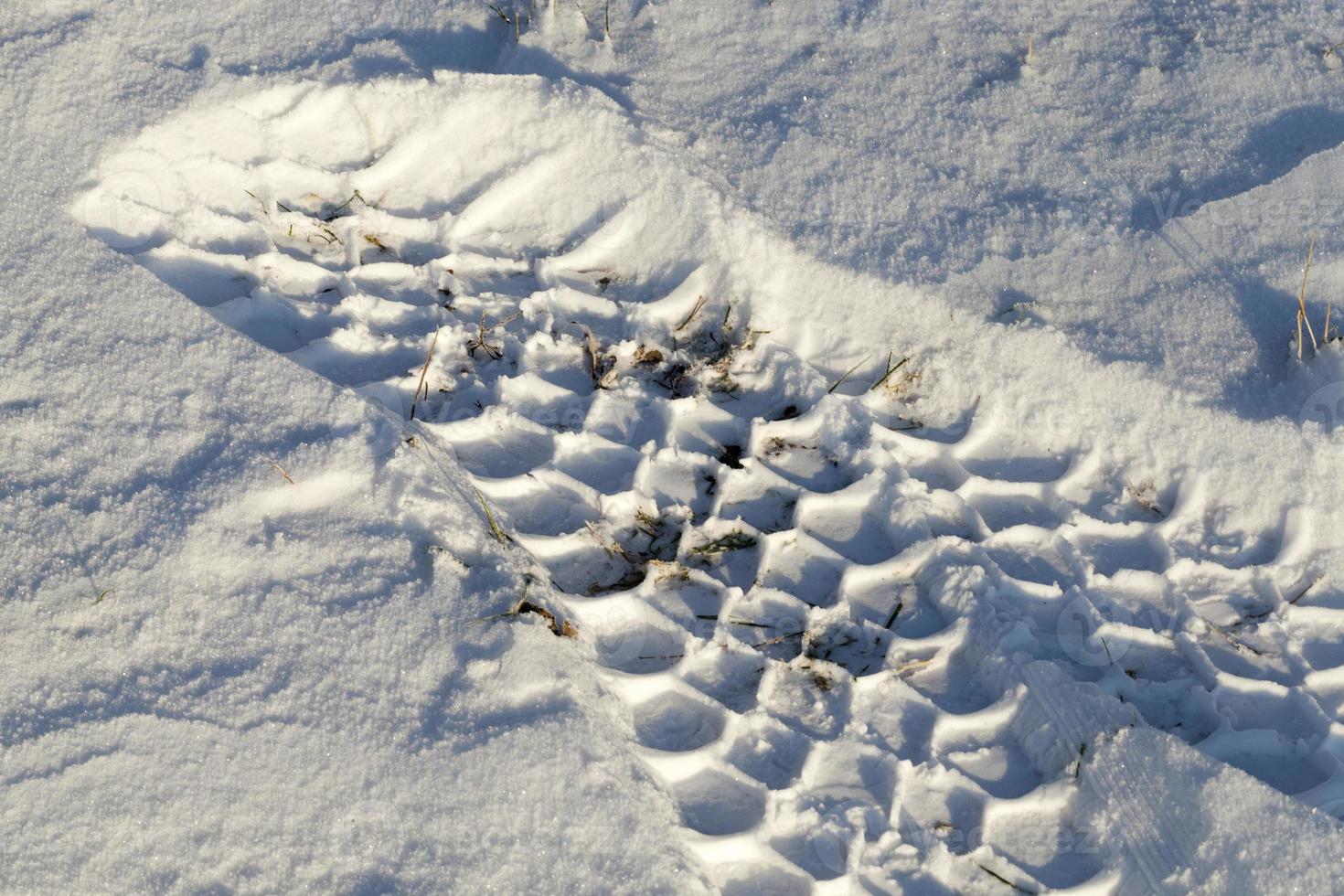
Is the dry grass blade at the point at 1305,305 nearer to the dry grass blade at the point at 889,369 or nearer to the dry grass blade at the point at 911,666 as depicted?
the dry grass blade at the point at 889,369

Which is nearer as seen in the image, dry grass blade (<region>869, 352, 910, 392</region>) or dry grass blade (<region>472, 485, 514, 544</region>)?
dry grass blade (<region>472, 485, 514, 544</region>)

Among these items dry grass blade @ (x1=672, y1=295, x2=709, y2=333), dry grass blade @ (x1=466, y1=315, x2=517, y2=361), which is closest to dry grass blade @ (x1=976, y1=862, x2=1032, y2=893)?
dry grass blade @ (x1=672, y1=295, x2=709, y2=333)

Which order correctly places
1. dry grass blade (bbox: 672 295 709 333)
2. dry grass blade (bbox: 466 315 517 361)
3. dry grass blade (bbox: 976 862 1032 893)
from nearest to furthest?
1. dry grass blade (bbox: 976 862 1032 893)
2. dry grass blade (bbox: 466 315 517 361)
3. dry grass blade (bbox: 672 295 709 333)

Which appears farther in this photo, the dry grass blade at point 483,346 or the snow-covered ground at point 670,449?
the dry grass blade at point 483,346

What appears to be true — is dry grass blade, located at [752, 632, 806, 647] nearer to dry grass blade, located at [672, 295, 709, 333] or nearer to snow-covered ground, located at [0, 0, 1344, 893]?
snow-covered ground, located at [0, 0, 1344, 893]

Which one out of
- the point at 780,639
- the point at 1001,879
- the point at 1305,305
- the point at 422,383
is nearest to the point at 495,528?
the point at 422,383

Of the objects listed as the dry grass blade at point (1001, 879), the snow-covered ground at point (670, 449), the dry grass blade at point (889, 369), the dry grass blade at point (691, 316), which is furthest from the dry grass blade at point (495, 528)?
the dry grass blade at point (1001, 879)

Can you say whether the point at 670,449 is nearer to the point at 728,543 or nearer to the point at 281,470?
the point at 728,543

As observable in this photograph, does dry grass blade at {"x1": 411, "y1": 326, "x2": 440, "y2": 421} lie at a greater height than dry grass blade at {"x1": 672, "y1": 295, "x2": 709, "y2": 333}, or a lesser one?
lesser

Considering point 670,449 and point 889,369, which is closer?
point 670,449
